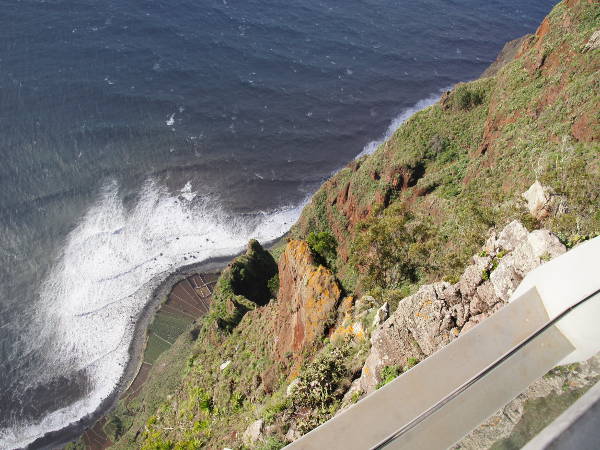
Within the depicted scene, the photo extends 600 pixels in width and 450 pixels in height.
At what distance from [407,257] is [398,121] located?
67.0m

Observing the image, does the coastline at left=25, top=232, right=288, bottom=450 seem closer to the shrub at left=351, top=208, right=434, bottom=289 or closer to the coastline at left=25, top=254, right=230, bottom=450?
the coastline at left=25, top=254, right=230, bottom=450

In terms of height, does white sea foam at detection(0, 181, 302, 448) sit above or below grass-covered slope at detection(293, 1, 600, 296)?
below

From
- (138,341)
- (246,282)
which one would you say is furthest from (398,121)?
(138,341)

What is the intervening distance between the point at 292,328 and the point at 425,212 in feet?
66.0

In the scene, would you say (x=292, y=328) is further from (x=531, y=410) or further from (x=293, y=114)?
(x=293, y=114)

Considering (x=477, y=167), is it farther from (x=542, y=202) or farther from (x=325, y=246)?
(x=542, y=202)

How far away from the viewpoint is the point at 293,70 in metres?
96.7

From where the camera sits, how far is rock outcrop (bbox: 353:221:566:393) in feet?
41.4

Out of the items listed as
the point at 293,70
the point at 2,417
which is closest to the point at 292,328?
the point at 2,417

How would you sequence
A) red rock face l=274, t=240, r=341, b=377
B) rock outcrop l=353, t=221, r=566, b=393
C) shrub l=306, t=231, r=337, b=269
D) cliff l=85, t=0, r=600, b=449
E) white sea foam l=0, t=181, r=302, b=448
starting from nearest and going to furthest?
1. rock outcrop l=353, t=221, r=566, b=393
2. cliff l=85, t=0, r=600, b=449
3. red rock face l=274, t=240, r=341, b=377
4. shrub l=306, t=231, r=337, b=269
5. white sea foam l=0, t=181, r=302, b=448

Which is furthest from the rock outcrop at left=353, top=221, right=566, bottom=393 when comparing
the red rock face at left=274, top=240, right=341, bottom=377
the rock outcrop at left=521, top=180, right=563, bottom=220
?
the red rock face at left=274, top=240, right=341, bottom=377

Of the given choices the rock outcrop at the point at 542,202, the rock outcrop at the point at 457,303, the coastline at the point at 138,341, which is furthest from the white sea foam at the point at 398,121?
the rock outcrop at the point at 457,303

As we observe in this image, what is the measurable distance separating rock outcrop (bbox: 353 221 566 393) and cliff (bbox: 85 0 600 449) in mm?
44

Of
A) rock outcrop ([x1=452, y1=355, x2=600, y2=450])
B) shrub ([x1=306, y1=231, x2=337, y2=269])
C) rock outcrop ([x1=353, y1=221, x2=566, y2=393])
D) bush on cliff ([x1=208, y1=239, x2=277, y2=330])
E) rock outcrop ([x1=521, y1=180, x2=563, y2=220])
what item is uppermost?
rock outcrop ([x1=452, y1=355, x2=600, y2=450])
